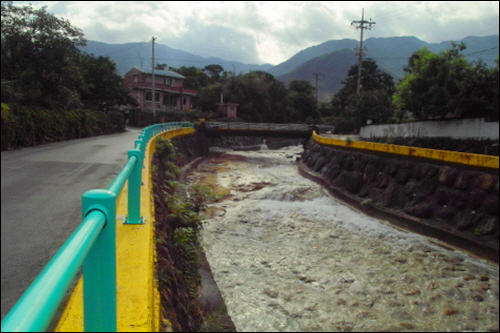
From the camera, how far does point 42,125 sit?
1898 centimetres

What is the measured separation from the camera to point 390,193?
13.1 meters

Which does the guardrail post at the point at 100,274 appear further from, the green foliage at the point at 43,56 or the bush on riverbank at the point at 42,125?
the green foliage at the point at 43,56

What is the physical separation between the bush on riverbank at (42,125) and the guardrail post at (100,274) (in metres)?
16.6

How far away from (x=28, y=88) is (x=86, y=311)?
24.3m

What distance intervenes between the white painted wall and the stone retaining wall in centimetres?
446

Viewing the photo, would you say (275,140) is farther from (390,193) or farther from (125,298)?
(125,298)

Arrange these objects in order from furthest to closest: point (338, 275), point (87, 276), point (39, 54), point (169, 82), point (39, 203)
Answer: point (169, 82) < point (39, 54) < point (338, 275) < point (39, 203) < point (87, 276)

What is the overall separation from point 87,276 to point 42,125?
19945 millimetres

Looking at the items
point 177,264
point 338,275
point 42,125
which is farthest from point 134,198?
point 42,125

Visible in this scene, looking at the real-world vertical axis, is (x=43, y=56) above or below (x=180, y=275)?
above

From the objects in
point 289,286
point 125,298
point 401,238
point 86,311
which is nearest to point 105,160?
point 289,286

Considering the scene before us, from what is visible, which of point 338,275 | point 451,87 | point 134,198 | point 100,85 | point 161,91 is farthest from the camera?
point 161,91

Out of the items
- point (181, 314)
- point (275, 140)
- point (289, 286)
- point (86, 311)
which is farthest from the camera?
point (275, 140)

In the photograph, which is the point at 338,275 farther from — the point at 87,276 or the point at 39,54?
the point at 39,54
